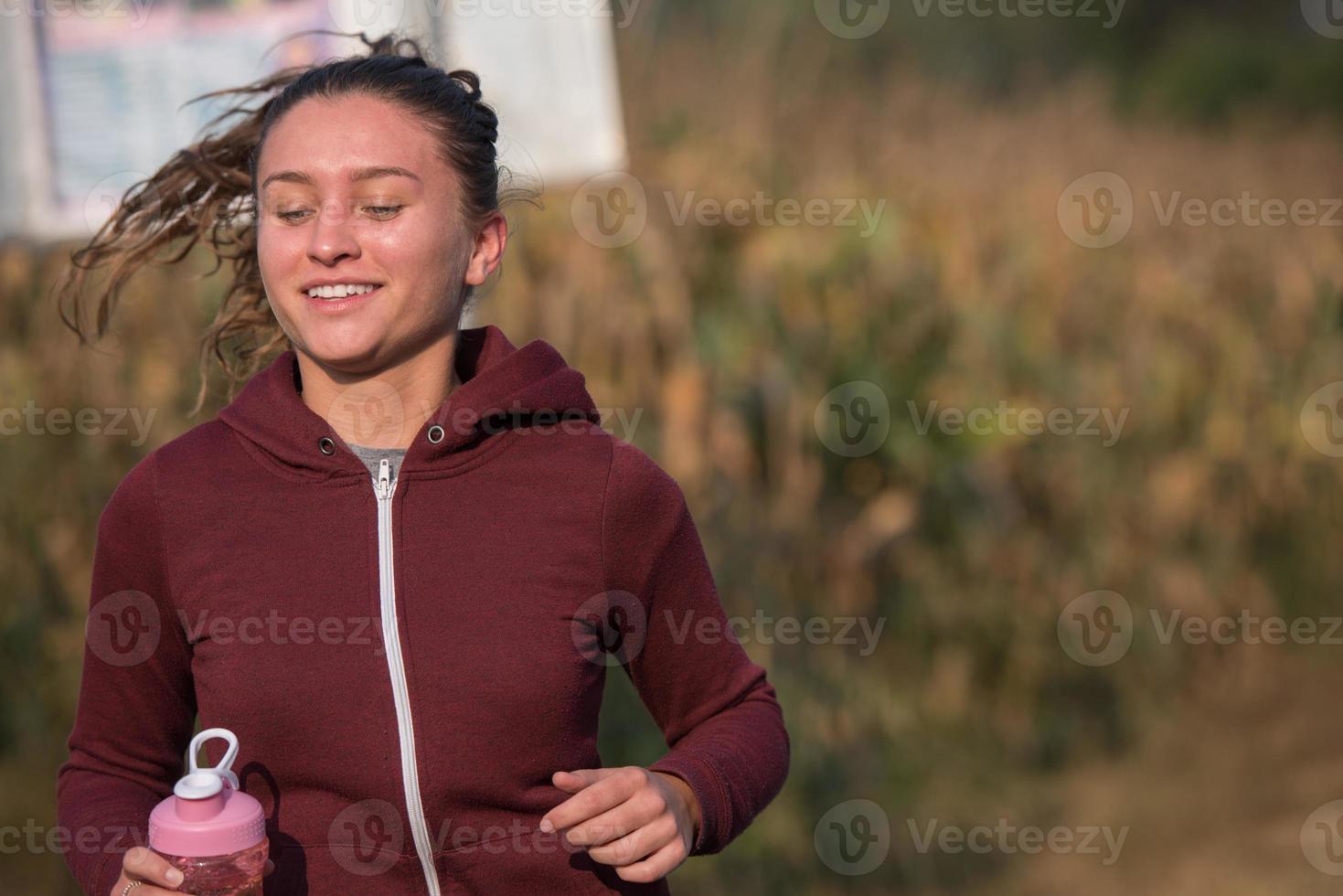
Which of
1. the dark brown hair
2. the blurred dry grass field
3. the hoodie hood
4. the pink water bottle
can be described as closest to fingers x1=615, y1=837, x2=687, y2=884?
the pink water bottle

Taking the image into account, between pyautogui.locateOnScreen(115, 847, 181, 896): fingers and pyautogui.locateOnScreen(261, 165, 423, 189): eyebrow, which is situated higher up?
pyautogui.locateOnScreen(261, 165, 423, 189): eyebrow

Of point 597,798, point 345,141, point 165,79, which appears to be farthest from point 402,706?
point 165,79

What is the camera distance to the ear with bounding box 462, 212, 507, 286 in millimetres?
1908

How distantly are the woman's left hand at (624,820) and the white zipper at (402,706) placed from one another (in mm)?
146

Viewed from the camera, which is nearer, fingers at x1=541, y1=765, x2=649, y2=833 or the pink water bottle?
the pink water bottle

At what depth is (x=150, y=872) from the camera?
148cm

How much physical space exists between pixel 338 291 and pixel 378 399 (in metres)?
0.15

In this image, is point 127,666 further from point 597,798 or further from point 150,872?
point 597,798

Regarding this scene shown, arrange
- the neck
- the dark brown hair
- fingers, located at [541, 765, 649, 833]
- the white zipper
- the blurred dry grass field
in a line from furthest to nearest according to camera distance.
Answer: the blurred dry grass field → the dark brown hair → the neck → the white zipper → fingers, located at [541, 765, 649, 833]

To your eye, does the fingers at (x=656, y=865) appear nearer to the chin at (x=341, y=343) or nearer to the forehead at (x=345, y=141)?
the chin at (x=341, y=343)

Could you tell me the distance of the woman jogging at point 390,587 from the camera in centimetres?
171

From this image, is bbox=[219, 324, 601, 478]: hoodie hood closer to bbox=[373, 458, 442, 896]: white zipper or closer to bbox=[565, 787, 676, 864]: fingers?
bbox=[373, 458, 442, 896]: white zipper

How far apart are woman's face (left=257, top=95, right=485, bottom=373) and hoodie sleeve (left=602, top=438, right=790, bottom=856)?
0.98 feet

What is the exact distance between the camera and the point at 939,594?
5031 mm
